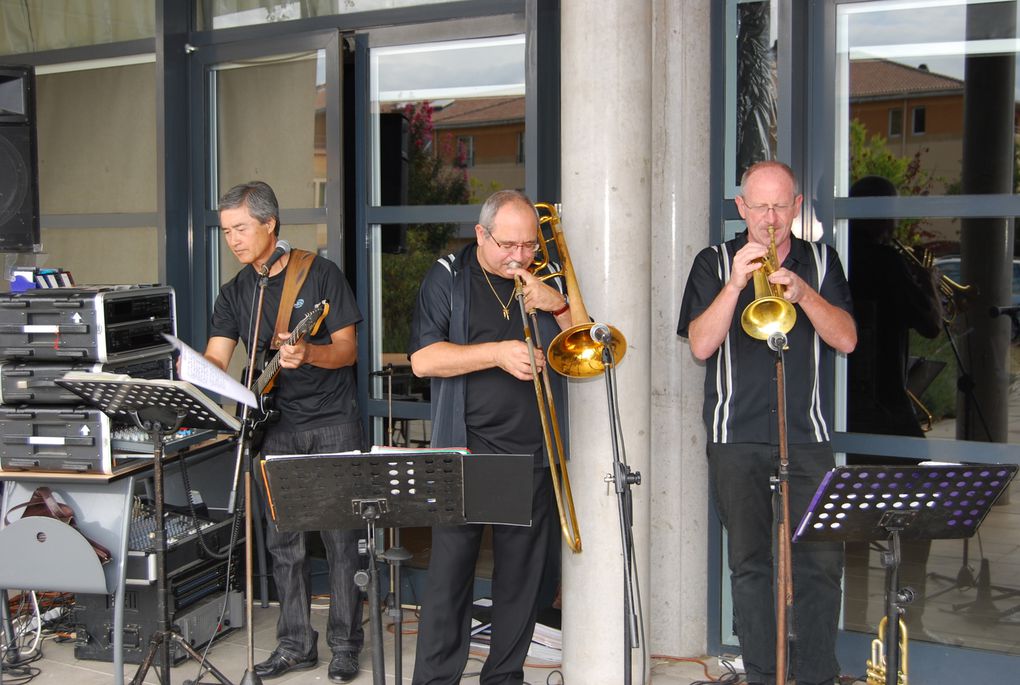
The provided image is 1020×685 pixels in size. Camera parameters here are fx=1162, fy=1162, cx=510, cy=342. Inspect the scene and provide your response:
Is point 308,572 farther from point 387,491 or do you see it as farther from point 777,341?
point 777,341

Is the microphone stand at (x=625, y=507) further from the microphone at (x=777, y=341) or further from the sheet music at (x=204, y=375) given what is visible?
the sheet music at (x=204, y=375)

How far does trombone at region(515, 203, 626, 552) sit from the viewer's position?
139 inches

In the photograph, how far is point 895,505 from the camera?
→ 308 centimetres

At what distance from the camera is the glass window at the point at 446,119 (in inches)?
205

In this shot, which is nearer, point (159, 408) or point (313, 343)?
point (159, 408)

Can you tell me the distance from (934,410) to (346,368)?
225cm

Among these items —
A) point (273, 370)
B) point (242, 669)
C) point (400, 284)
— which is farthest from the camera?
point (400, 284)

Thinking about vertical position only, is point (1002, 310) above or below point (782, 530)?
above

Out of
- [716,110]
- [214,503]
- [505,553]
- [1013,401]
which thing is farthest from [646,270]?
[214,503]

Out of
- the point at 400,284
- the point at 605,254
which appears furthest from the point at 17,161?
the point at 605,254

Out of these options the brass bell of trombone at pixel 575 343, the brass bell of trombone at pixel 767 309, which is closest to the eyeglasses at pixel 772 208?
the brass bell of trombone at pixel 767 309

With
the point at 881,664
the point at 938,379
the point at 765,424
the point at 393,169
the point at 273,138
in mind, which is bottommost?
the point at 881,664

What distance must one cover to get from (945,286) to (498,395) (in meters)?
1.80

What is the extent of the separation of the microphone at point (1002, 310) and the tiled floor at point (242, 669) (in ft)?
5.67
